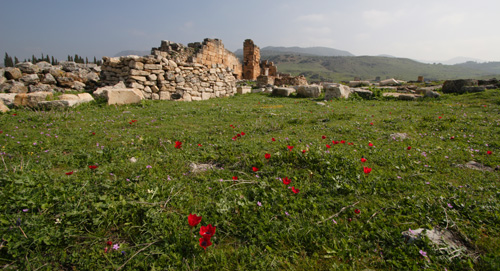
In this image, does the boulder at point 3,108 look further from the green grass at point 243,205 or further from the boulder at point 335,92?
the boulder at point 335,92

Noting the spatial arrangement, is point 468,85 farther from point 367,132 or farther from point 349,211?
point 349,211

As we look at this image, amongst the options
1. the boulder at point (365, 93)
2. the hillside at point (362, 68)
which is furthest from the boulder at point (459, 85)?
the hillside at point (362, 68)

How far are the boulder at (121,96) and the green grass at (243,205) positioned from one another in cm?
468

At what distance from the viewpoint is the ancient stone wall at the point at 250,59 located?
92.2 ft

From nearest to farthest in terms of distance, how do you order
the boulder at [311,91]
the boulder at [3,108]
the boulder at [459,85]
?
the boulder at [3,108] → the boulder at [459,85] → the boulder at [311,91]

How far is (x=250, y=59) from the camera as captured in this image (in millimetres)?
28656

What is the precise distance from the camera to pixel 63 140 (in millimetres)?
4883

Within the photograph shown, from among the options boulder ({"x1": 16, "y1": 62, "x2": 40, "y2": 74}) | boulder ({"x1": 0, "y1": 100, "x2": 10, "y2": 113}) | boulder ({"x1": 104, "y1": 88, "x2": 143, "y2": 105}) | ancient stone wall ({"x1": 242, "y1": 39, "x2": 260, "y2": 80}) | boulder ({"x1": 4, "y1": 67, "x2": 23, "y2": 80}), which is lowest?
boulder ({"x1": 0, "y1": 100, "x2": 10, "y2": 113})

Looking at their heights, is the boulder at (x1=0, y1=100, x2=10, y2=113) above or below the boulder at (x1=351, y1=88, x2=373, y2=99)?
below

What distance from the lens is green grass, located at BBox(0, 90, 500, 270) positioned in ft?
6.40

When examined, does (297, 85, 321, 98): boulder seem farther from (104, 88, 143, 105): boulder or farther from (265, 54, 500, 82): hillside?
(265, 54, 500, 82): hillside

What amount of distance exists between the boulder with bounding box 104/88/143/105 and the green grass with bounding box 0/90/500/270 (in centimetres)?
468

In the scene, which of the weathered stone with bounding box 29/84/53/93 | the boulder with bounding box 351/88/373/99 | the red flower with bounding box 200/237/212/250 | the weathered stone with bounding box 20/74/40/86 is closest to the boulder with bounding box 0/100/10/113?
the weathered stone with bounding box 29/84/53/93

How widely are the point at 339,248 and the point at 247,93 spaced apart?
1609 centimetres
